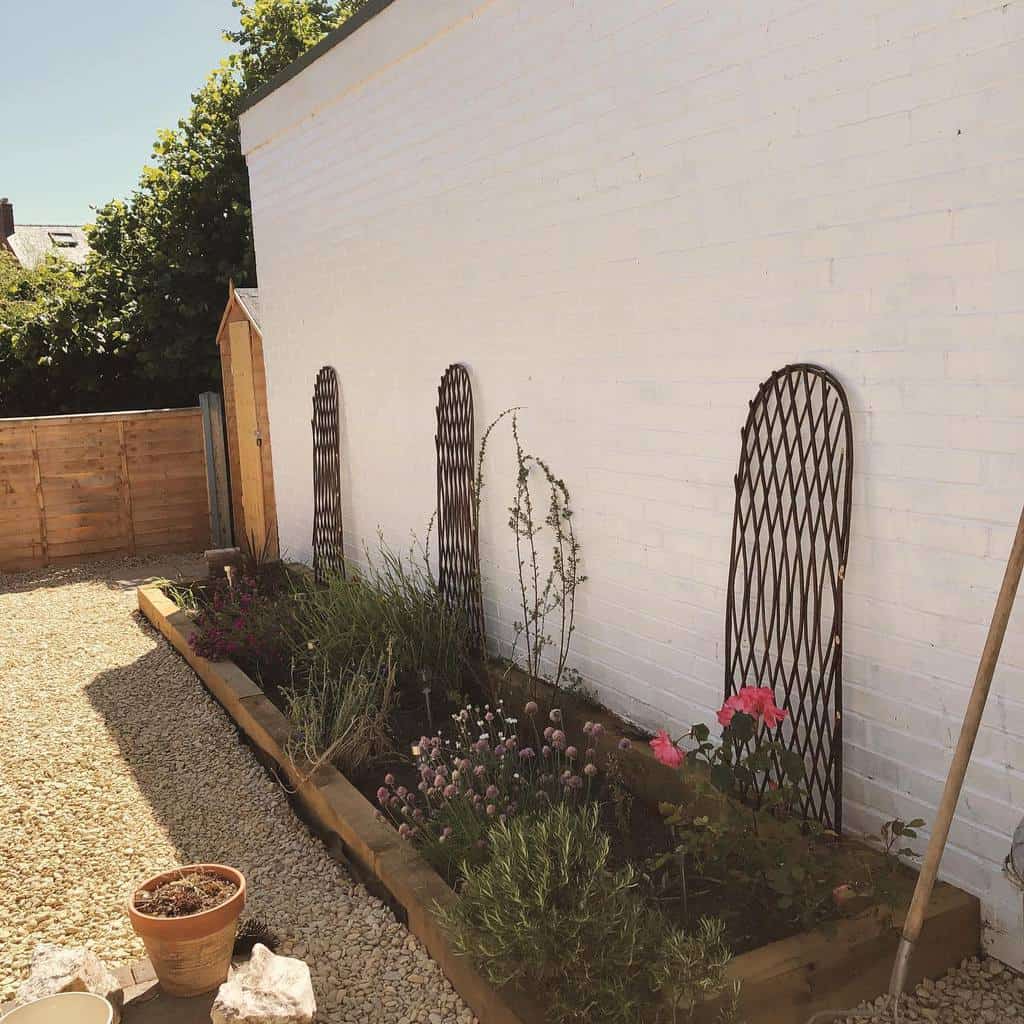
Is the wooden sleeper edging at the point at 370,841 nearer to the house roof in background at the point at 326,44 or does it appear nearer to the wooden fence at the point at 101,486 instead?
the house roof in background at the point at 326,44

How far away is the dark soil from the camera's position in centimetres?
302

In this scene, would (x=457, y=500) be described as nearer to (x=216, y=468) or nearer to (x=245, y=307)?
(x=245, y=307)

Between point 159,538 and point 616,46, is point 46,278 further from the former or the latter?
point 616,46

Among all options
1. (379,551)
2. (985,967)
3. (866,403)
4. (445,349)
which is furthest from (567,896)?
(379,551)

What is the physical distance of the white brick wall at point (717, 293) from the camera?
274cm

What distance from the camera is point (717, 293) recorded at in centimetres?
360

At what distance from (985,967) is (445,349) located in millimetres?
3861

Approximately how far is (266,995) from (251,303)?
7094 millimetres

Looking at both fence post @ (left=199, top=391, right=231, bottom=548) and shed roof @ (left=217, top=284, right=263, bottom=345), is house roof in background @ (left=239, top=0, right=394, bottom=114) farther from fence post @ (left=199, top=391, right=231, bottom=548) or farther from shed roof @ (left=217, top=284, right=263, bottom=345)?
fence post @ (left=199, top=391, right=231, bottom=548)

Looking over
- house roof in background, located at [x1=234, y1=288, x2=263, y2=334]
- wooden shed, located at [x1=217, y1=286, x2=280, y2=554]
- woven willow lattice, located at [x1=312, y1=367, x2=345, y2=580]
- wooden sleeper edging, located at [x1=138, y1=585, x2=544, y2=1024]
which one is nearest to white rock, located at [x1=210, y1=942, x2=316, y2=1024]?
wooden sleeper edging, located at [x1=138, y1=585, x2=544, y2=1024]

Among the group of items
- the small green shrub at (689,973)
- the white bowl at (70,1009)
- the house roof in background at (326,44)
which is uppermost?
the house roof in background at (326,44)

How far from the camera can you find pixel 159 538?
1065cm

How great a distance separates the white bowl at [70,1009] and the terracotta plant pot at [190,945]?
25 cm

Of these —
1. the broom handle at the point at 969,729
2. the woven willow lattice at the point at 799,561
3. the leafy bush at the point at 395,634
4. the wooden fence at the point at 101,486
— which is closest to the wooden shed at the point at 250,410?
the wooden fence at the point at 101,486
